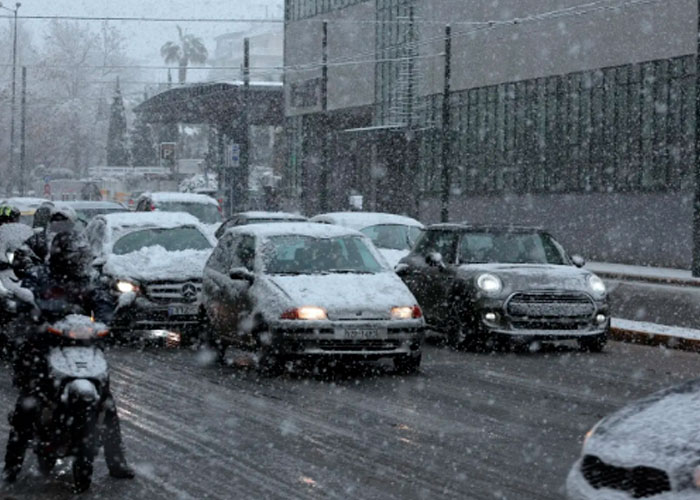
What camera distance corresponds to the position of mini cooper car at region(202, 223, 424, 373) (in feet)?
44.1

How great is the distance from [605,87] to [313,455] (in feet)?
100

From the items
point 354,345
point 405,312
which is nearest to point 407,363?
point 405,312

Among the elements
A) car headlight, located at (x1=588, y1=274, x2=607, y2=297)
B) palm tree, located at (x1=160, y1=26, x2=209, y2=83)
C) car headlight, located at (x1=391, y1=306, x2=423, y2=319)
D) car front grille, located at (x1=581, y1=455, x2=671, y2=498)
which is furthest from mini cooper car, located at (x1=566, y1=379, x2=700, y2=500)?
palm tree, located at (x1=160, y1=26, x2=209, y2=83)

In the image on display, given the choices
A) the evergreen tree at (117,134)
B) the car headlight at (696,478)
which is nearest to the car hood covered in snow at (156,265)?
the car headlight at (696,478)

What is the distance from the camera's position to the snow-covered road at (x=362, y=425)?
8188mm

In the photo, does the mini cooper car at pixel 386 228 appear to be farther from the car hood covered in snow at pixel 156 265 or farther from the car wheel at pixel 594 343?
the car wheel at pixel 594 343

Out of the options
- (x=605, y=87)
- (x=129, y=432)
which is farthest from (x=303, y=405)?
(x=605, y=87)

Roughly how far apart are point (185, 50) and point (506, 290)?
123921mm

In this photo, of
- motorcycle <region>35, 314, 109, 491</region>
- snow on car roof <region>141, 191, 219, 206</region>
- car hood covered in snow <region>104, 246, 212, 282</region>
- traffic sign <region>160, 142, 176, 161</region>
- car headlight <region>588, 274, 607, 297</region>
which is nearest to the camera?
motorcycle <region>35, 314, 109, 491</region>

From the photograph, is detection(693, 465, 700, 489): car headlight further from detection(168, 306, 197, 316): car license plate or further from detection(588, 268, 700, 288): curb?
detection(588, 268, 700, 288): curb

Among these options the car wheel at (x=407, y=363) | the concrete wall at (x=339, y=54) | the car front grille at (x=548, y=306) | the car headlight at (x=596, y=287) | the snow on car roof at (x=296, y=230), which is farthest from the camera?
the concrete wall at (x=339, y=54)

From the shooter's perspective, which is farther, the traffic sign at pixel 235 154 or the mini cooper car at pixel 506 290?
the traffic sign at pixel 235 154

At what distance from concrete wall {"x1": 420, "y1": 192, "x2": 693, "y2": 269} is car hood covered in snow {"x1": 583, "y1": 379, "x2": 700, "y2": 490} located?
2920cm

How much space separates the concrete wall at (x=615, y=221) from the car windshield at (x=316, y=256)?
20738mm
